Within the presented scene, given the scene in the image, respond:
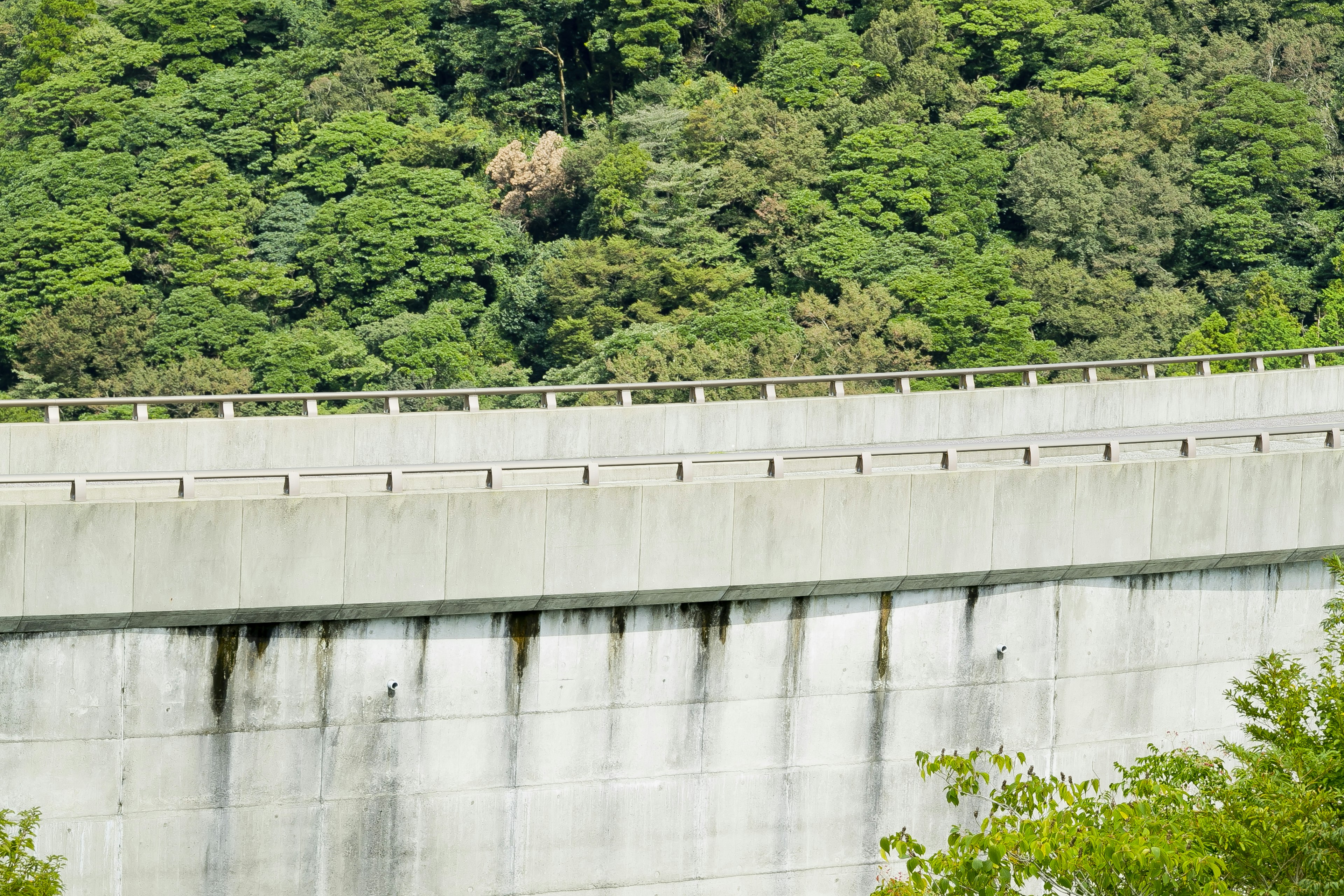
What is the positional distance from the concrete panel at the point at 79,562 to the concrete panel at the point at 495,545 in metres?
2.54

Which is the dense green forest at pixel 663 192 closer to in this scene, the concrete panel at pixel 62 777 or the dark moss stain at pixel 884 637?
the dark moss stain at pixel 884 637

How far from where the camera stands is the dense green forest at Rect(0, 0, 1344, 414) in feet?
206

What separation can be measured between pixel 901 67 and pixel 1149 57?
38.6 feet

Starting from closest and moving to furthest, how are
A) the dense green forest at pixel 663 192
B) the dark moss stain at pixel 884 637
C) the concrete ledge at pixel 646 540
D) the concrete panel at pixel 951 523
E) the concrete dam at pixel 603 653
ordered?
the concrete ledge at pixel 646 540 → the concrete dam at pixel 603 653 → the concrete panel at pixel 951 523 → the dark moss stain at pixel 884 637 → the dense green forest at pixel 663 192

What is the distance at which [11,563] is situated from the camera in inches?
491

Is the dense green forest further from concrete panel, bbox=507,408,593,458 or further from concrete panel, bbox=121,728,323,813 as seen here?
concrete panel, bbox=121,728,323,813

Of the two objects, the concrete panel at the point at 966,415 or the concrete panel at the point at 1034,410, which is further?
the concrete panel at the point at 1034,410

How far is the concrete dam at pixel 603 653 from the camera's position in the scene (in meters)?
13.0

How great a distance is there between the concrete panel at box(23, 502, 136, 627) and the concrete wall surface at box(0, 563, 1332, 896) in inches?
12.2

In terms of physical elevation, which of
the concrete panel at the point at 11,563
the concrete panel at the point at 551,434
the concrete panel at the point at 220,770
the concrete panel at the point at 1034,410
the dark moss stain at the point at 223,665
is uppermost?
the concrete panel at the point at 1034,410

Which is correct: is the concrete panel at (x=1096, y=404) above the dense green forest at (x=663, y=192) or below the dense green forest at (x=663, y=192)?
below

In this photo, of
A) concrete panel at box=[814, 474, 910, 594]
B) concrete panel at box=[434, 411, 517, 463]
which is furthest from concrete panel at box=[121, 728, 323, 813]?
concrete panel at box=[434, 411, 517, 463]

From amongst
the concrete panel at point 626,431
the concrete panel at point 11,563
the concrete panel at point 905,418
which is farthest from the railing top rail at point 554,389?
the concrete panel at point 11,563

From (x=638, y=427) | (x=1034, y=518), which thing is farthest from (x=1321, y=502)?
(x=638, y=427)
